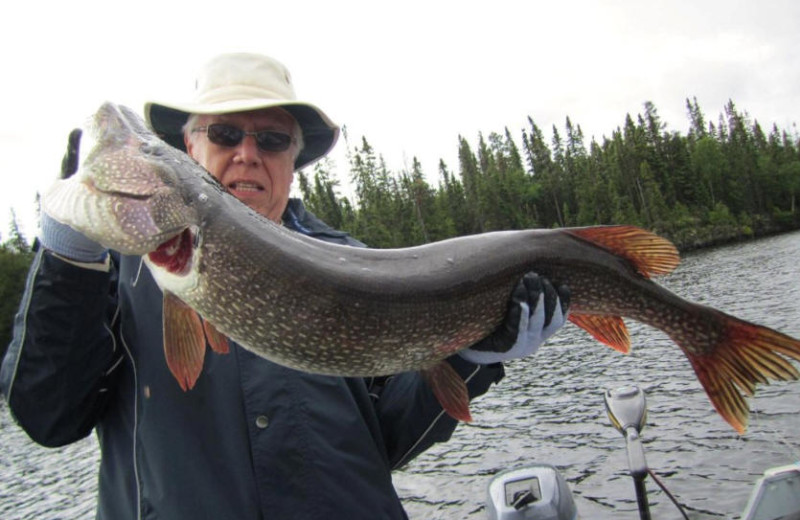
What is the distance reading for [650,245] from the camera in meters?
Result: 2.64

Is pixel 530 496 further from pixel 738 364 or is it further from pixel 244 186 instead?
pixel 244 186

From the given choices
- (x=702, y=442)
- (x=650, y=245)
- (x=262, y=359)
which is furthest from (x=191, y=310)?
(x=702, y=442)

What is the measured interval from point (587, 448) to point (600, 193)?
170ft

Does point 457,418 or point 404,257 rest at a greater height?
point 404,257

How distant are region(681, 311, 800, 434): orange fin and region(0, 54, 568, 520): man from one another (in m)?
0.80

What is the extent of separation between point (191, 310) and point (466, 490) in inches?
254

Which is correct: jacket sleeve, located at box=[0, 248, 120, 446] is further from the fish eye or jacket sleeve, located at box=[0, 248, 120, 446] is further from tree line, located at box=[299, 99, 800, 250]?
tree line, located at box=[299, 99, 800, 250]

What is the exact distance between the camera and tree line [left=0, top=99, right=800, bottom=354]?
A: 51819 mm

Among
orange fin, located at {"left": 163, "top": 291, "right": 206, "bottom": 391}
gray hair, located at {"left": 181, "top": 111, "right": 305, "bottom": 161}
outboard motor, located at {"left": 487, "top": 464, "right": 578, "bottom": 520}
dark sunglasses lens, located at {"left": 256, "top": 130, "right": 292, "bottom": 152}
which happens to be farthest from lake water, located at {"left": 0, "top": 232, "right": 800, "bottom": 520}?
orange fin, located at {"left": 163, "top": 291, "right": 206, "bottom": 391}

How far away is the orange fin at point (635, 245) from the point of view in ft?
8.63


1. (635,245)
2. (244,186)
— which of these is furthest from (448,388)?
(244,186)

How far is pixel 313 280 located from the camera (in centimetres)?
212

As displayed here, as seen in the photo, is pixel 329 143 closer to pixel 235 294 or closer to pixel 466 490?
pixel 235 294

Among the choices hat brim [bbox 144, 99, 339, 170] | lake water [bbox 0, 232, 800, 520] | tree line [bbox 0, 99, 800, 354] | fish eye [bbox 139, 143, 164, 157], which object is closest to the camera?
fish eye [bbox 139, 143, 164, 157]
